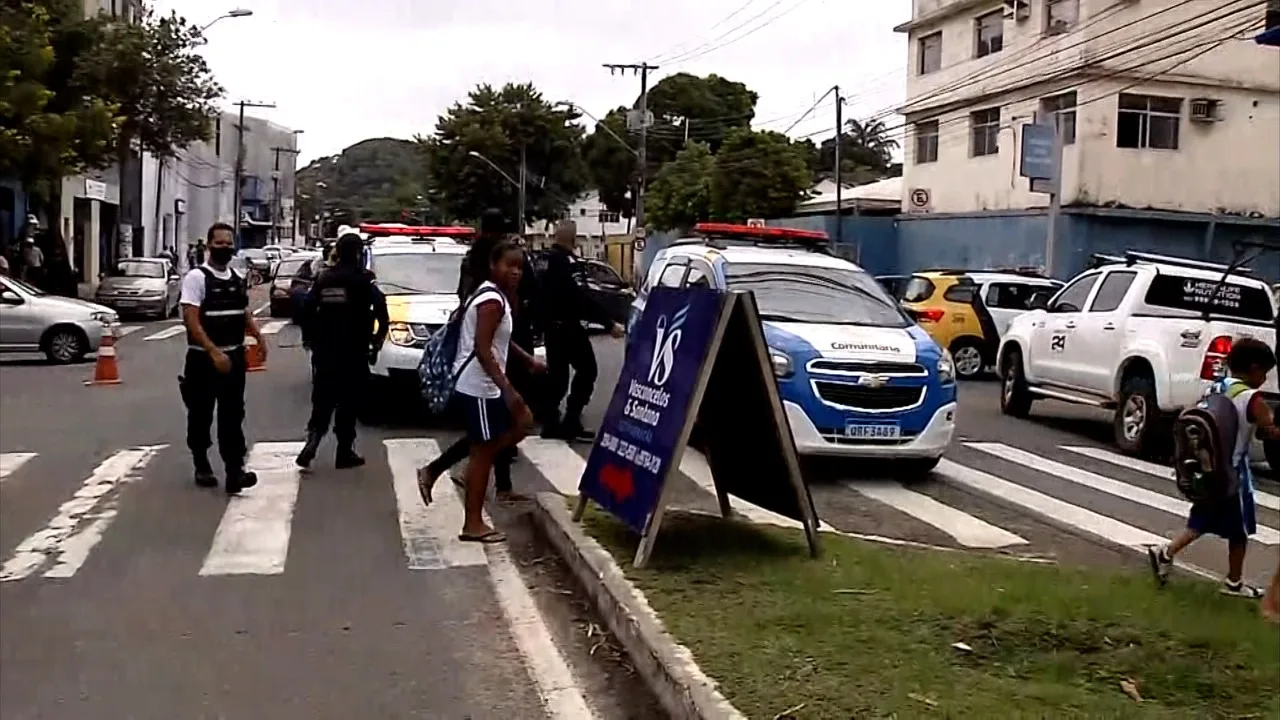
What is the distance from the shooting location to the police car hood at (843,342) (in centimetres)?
1118

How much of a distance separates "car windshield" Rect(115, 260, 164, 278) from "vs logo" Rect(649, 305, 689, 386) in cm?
2950

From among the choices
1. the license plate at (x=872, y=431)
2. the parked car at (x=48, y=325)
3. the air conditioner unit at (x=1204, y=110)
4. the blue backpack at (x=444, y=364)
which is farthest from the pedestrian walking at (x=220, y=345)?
the air conditioner unit at (x=1204, y=110)

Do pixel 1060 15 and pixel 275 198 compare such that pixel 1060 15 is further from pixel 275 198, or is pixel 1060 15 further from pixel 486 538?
pixel 275 198

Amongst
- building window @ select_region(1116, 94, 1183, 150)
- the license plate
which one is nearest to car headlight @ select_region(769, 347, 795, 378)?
the license plate

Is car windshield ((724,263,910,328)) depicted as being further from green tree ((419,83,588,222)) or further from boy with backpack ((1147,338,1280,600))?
green tree ((419,83,588,222))

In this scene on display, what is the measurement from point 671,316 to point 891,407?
3.79 m

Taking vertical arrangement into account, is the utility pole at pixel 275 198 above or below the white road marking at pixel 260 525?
above

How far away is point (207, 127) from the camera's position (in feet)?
131

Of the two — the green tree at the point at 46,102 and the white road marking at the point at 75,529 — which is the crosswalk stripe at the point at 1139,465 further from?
the green tree at the point at 46,102

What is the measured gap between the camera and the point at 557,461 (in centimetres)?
1196

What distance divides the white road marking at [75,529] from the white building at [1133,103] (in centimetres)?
2747

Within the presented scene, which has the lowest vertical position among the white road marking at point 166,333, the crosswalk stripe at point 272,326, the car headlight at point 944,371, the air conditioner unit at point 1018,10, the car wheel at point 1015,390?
the white road marking at point 166,333

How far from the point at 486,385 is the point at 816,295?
4.53 metres

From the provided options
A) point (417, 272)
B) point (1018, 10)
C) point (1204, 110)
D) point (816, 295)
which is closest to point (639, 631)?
point (816, 295)
